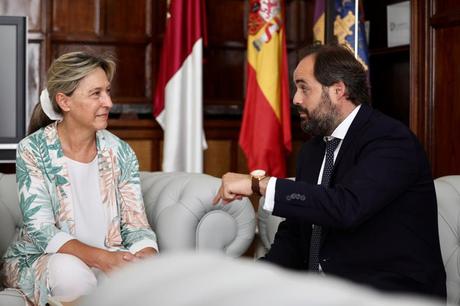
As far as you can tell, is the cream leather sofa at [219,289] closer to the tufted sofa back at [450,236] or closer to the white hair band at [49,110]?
the tufted sofa back at [450,236]

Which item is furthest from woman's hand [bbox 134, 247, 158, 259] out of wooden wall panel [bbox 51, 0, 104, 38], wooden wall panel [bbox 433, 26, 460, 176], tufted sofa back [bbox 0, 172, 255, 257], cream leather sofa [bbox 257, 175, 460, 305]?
wooden wall panel [bbox 51, 0, 104, 38]

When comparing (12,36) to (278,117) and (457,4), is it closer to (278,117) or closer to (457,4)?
(278,117)

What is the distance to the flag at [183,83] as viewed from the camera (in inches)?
198

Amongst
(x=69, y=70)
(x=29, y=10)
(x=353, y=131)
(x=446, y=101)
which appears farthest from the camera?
(x=29, y=10)

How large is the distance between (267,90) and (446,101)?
148 cm

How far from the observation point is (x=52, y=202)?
2604mm

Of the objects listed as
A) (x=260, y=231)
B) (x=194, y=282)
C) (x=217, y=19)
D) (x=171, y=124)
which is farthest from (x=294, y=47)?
(x=194, y=282)

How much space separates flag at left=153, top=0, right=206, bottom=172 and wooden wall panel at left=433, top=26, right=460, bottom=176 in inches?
65.4

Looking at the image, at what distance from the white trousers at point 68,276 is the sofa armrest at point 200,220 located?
1.09ft

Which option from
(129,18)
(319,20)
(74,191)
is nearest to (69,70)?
(74,191)

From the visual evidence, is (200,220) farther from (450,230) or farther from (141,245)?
(450,230)

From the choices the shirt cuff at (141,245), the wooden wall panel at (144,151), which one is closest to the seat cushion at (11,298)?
the shirt cuff at (141,245)

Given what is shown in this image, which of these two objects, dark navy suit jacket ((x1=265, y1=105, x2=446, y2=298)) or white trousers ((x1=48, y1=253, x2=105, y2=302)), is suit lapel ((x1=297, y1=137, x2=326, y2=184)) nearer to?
dark navy suit jacket ((x1=265, y1=105, x2=446, y2=298))

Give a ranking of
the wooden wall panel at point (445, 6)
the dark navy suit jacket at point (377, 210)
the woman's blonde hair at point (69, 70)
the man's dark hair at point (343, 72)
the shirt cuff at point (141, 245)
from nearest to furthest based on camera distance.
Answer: the dark navy suit jacket at point (377, 210), the man's dark hair at point (343, 72), the shirt cuff at point (141, 245), the woman's blonde hair at point (69, 70), the wooden wall panel at point (445, 6)
